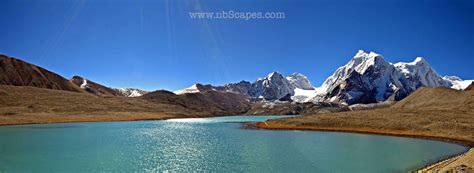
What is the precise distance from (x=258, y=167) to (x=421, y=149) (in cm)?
3535

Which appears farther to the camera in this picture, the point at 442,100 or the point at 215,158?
the point at 442,100

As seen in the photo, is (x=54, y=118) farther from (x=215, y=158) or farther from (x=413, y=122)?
(x=413, y=122)

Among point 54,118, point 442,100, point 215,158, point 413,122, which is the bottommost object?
point 215,158

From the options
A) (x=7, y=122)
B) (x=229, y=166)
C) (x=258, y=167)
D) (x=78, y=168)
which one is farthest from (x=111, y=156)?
(x=7, y=122)

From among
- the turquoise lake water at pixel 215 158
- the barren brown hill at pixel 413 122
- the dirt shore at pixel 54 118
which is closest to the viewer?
the turquoise lake water at pixel 215 158

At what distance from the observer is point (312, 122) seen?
118 m

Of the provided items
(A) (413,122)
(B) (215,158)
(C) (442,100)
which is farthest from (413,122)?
(B) (215,158)

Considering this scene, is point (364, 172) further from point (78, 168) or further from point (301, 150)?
point (78, 168)

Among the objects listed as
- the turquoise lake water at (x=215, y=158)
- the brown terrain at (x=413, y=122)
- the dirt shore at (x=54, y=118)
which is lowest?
the turquoise lake water at (x=215, y=158)

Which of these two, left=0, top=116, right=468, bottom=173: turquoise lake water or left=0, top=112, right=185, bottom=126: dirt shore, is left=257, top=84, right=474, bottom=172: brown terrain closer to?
left=0, top=116, right=468, bottom=173: turquoise lake water

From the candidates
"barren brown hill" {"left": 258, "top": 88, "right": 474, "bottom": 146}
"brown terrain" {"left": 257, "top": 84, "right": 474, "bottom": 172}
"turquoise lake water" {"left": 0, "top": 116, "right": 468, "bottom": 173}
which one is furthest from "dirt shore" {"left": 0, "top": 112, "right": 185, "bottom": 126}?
"barren brown hill" {"left": 258, "top": 88, "right": 474, "bottom": 146}

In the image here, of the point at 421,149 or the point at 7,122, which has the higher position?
the point at 7,122

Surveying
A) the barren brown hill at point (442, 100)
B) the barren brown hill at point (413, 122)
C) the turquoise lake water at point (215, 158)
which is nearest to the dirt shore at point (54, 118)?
the turquoise lake water at point (215, 158)

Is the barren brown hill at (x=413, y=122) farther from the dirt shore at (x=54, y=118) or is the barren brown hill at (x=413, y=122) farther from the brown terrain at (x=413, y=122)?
the dirt shore at (x=54, y=118)
